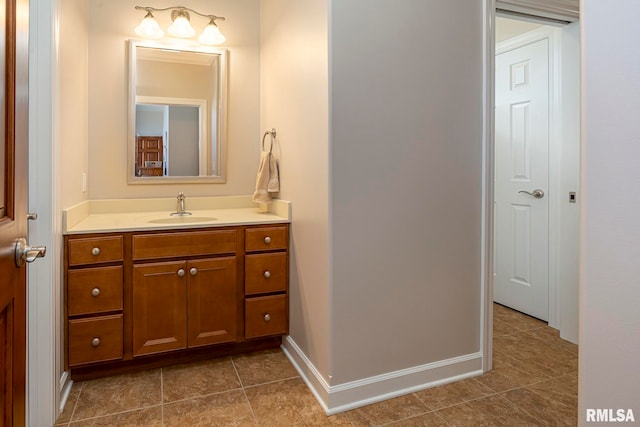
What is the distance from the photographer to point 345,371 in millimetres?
1892

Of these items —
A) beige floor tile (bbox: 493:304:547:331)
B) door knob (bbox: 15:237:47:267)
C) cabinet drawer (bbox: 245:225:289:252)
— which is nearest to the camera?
door knob (bbox: 15:237:47:267)

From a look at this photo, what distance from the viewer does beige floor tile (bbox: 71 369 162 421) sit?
188cm

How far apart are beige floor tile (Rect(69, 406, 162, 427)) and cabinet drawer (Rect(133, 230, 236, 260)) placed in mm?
748

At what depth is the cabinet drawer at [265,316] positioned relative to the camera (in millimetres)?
2385

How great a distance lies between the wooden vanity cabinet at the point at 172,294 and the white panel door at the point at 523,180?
1.94 meters

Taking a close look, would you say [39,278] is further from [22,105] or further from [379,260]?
[379,260]

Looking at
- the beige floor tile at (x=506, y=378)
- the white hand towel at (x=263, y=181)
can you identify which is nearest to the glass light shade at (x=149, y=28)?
the white hand towel at (x=263, y=181)

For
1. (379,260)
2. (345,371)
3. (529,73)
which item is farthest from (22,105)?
(529,73)

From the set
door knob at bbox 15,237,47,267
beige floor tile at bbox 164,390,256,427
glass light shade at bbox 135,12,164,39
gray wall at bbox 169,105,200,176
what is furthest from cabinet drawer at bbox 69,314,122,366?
glass light shade at bbox 135,12,164,39

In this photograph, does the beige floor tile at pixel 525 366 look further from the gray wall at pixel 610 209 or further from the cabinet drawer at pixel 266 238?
the gray wall at pixel 610 209

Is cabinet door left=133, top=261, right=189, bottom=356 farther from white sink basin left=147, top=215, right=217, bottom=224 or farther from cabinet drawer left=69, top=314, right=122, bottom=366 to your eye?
white sink basin left=147, top=215, right=217, bottom=224

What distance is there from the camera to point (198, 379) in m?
2.17

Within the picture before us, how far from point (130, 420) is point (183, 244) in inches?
34.2

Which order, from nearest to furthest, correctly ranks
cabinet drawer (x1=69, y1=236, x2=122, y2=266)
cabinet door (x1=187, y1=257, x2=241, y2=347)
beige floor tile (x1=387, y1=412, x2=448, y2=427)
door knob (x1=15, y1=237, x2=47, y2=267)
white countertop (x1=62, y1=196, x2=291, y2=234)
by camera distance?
door knob (x1=15, y1=237, x2=47, y2=267) → beige floor tile (x1=387, y1=412, x2=448, y2=427) → cabinet drawer (x1=69, y1=236, x2=122, y2=266) → white countertop (x1=62, y1=196, x2=291, y2=234) → cabinet door (x1=187, y1=257, x2=241, y2=347)
